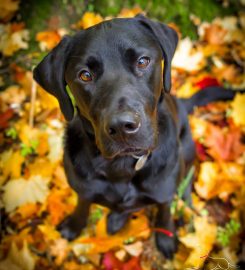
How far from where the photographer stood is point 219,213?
130 inches

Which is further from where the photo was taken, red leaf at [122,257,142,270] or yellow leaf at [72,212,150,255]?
yellow leaf at [72,212,150,255]

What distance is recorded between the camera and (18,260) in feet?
9.65

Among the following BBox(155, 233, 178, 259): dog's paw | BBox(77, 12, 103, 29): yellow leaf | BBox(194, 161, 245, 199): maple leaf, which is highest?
BBox(77, 12, 103, 29): yellow leaf

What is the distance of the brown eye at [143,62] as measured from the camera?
7.05 ft

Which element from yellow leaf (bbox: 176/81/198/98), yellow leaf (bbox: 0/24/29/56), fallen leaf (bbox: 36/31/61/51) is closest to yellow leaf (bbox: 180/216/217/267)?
yellow leaf (bbox: 176/81/198/98)

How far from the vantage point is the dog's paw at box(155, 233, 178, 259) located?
3115mm

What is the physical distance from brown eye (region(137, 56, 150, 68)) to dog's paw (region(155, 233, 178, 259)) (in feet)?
5.06

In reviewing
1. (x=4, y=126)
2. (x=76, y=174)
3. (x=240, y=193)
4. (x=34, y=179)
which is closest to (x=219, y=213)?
(x=240, y=193)

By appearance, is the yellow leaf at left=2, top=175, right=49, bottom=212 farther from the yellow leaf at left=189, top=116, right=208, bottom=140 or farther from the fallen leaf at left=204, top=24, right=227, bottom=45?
the fallen leaf at left=204, top=24, right=227, bottom=45

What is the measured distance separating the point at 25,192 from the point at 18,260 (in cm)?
56

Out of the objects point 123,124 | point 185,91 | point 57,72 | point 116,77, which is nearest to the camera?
point 123,124

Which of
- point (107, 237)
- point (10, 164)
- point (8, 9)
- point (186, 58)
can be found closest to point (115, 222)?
point (107, 237)

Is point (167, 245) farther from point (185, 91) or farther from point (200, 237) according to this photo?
point (185, 91)

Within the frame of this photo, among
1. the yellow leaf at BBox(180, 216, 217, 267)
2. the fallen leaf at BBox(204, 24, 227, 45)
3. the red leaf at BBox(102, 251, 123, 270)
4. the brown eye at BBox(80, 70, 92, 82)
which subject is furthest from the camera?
the fallen leaf at BBox(204, 24, 227, 45)
